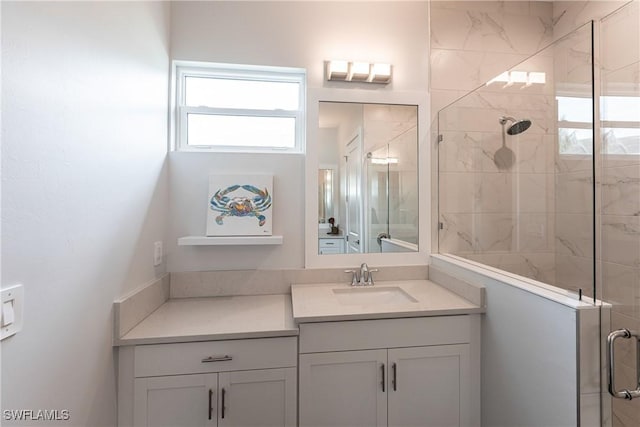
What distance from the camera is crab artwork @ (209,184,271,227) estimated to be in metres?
1.75

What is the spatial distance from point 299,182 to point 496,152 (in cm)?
132

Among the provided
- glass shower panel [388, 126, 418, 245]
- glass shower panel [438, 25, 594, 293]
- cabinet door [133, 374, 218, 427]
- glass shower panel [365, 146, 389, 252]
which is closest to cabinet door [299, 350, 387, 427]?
cabinet door [133, 374, 218, 427]

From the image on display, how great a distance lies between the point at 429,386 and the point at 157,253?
1564mm

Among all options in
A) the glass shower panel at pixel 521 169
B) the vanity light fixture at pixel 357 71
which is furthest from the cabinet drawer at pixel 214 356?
the vanity light fixture at pixel 357 71

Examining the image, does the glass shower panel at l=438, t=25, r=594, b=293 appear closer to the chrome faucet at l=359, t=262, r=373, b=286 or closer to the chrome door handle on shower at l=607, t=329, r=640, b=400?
the chrome door handle on shower at l=607, t=329, r=640, b=400

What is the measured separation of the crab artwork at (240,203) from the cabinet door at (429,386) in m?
1.07

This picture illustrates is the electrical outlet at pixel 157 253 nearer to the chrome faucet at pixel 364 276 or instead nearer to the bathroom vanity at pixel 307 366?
the bathroom vanity at pixel 307 366

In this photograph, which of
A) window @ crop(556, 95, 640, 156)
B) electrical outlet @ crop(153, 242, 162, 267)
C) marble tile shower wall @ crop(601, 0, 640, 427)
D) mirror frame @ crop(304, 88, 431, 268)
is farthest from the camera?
mirror frame @ crop(304, 88, 431, 268)

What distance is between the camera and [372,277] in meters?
1.87

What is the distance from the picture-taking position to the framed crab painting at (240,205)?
175 cm

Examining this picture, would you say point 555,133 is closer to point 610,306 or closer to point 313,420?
point 610,306

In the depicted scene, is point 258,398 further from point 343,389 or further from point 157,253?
point 157,253

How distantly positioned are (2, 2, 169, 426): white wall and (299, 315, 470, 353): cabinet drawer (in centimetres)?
81

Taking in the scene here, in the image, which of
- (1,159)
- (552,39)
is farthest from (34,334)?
(552,39)
